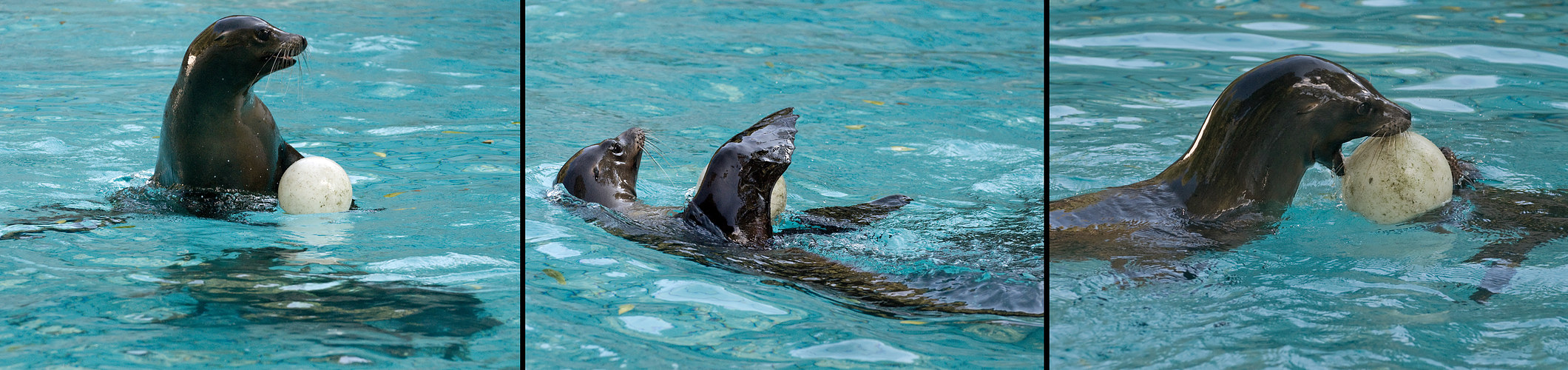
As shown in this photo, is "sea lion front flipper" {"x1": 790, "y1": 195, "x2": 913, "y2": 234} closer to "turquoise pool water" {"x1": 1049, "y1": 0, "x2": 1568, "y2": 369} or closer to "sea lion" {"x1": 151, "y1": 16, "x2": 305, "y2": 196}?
"turquoise pool water" {"x1": 1049, "y1": 0, "x2": 1568, "y2": 369}

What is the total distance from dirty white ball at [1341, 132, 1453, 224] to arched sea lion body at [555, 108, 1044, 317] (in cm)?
158

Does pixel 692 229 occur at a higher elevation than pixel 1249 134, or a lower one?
lower

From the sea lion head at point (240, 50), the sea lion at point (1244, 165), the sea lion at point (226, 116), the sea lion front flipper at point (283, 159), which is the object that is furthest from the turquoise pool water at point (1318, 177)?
the sea lion front flipper at point (283, 159)

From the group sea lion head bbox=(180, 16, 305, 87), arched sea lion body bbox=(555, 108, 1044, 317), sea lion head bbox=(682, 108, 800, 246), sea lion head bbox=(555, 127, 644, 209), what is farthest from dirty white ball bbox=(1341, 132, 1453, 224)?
sea lion head bbox=(180, 16, 305, 87)

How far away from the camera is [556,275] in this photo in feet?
13.1

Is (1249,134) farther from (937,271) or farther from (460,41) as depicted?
(460,41)

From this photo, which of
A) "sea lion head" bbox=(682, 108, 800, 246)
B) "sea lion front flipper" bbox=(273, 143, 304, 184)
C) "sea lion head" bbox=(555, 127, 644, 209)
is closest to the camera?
"sea lion head" bbox=(682, 108, 800, 246)

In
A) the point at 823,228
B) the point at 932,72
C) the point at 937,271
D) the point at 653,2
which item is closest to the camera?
the point at 937,271

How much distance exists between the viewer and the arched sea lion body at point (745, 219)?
3789 mm

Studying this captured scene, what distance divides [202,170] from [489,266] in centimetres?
171

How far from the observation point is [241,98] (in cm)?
506

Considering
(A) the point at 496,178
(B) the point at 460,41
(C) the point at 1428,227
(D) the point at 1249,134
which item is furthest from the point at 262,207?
(B) the point at 460,41

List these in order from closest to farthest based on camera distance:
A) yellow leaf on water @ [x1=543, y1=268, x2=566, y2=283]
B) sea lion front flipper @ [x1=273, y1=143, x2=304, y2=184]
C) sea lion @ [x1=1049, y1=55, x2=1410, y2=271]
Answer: yellow leaf on water @ [x1=543, y1=268, x2=566, y2=283]
sea lion @ [x1=1049, y1=55, x2=1410, y2=271]
sea lion front flipper @ [x1=273, y1=143, x2=304, y2=184]

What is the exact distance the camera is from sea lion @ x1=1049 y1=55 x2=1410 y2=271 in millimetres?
4117
